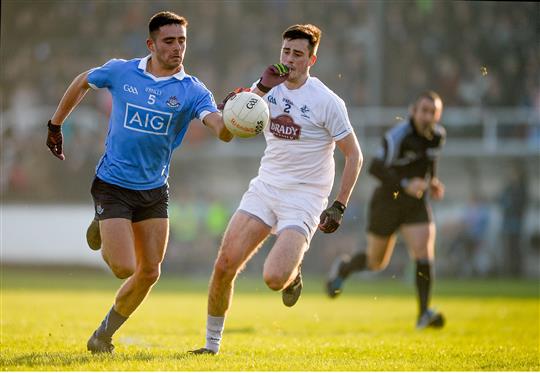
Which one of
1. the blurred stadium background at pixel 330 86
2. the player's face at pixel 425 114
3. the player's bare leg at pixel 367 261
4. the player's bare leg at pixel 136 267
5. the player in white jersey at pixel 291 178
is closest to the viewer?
the player's bare leg at pixel 136 267

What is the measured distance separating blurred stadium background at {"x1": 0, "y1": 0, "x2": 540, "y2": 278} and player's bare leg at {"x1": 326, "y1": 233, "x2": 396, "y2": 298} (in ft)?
32.4

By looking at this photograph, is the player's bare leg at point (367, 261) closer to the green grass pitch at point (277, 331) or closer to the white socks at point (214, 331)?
the green grass pitch at point (277, 331)

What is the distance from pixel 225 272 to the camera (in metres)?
7.88

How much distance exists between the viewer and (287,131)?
824 centimetres

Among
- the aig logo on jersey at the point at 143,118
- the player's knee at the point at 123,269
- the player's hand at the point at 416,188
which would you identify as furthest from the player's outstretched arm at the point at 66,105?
the player's hand at the point at 416,188

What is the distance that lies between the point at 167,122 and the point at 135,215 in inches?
29.8

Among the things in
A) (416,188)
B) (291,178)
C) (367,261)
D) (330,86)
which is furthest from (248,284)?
(291,178)

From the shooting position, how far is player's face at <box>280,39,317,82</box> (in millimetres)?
8203

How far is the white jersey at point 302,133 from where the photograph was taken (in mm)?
8188

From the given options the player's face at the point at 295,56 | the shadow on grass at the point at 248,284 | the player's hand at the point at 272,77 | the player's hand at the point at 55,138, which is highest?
the player's face at the point at 295,56

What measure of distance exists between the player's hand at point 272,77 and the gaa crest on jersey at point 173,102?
65 centimetres

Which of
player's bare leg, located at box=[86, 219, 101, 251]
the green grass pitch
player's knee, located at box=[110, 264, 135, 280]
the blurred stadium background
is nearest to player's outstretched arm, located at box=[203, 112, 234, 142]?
player's knee, located at box=[110, 264, 135, 280]

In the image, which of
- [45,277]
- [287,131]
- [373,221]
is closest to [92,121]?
[45,277]

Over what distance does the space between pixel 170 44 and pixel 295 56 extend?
3.49ft
